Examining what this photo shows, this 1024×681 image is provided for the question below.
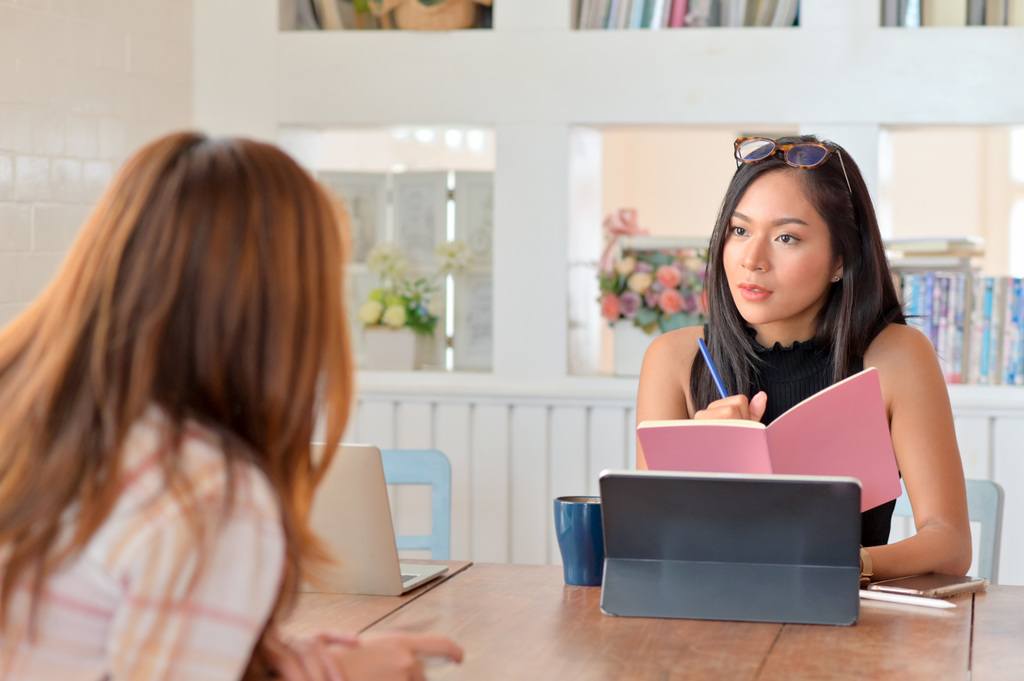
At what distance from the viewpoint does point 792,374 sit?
2309 mm

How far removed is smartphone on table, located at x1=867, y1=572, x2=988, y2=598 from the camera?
186 cm

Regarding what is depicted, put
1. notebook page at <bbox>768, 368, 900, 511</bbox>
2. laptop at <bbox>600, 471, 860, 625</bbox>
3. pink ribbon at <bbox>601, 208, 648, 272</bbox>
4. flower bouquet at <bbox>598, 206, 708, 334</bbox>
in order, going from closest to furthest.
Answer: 1. laptop at <bbox>600, 471, 860, 625</bbox>
2. notebook page at <bbox>768, 368, 900, 511</bbox>
3. flower bouquet at <bbox>598, 206, 708, 334</bbox>
4. pink ribbon at <bbox>601, 208, 648, 272</bbox>

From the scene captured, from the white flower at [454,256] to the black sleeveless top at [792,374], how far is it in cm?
152

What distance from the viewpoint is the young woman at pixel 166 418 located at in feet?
3.14

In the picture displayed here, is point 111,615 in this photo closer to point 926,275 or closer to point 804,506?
point 804,506

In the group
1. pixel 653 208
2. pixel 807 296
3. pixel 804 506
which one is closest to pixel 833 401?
pixel 804 506

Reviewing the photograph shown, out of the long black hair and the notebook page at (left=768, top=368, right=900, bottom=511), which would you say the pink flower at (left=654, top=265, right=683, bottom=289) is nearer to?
the long black hair

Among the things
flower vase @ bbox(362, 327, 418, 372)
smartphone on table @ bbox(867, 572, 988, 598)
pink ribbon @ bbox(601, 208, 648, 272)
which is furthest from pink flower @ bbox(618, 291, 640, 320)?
smartphone on table @ bbox(867, 572, 988, 598)

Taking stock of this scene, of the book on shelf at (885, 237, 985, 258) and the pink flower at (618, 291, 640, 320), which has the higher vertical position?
the book on shelf at (885, 237, 985, 258)

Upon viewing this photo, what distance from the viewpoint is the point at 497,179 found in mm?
3619

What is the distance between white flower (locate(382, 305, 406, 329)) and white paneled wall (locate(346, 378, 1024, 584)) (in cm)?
17

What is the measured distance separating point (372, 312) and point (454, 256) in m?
0.27

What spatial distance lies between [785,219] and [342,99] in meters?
1.78

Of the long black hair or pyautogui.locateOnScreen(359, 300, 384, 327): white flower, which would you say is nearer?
the long black hair
